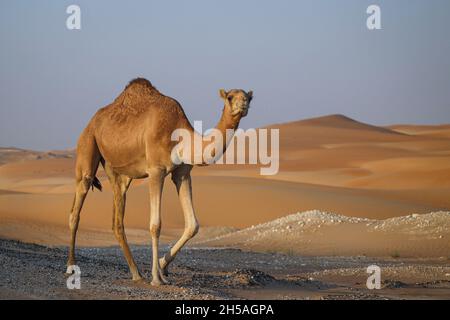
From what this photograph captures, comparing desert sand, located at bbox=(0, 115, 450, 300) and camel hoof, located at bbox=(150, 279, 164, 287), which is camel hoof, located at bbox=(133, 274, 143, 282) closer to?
camel hoof, located at bbox=(150, 279, 164, 287)

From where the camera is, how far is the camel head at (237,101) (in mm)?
10492

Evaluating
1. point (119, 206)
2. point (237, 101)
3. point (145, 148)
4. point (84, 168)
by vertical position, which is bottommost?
point (119, 206)

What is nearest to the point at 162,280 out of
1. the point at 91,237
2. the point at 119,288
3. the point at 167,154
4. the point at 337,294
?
the point at 119,288

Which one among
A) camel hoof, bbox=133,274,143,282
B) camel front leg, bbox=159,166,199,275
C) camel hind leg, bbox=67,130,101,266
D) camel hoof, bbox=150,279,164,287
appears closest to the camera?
camel hoof, bbox=150,279,164,287

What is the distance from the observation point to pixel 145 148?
11.9 m

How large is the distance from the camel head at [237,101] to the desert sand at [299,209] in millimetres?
6984

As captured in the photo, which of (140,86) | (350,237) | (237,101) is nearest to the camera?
(237,101)

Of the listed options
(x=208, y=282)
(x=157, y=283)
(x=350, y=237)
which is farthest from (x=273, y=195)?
(x=157, y=283)

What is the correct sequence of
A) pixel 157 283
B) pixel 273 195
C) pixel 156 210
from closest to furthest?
pixel 157 283, pixel 156 210, pixel 273 195

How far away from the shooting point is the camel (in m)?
11.4

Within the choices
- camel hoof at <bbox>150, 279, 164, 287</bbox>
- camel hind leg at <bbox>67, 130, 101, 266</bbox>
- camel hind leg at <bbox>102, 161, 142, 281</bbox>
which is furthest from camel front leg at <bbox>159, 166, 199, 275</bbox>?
camel hind leg at <bbox>67, 130, 101, 266</bbox>

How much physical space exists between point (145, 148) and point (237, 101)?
196 centimetres

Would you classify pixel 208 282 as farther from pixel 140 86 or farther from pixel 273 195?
pixel 273 195
